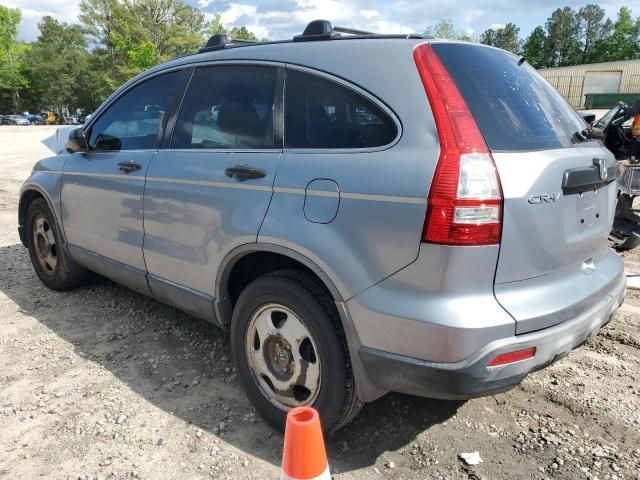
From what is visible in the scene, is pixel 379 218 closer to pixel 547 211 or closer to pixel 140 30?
pixel 547 211

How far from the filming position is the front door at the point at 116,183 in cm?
349

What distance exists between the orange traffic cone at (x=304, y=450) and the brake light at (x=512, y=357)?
730 mm

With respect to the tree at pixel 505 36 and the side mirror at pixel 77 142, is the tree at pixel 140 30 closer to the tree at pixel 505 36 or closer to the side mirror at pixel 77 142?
the side mirror at pixel 77 142

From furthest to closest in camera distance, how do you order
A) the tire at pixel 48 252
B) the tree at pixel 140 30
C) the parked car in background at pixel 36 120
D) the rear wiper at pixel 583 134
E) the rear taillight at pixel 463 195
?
the parked car in background at pixel 36 120, the tree at pixel 140 30, the tire at pixel 48 252, the rear wiper at pixel 583 134, the rear taillight at pixel 463 195

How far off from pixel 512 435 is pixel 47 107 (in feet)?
282

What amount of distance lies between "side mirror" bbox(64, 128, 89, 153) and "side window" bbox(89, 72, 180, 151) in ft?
0.20

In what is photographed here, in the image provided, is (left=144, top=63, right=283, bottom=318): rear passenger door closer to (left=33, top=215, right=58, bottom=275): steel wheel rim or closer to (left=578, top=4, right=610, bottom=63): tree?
(left=33, top=215, right=58, bottom=275): steel wheel rim

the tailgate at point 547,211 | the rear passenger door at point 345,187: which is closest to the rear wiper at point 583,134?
the tailgate at point 547,211

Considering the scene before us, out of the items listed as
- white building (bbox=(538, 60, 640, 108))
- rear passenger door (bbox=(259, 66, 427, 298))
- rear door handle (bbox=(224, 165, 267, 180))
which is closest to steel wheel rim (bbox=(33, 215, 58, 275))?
rear door handle (bbox=(224, 165, 267, 180))

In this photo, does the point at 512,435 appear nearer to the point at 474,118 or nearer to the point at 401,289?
the point at 401,289

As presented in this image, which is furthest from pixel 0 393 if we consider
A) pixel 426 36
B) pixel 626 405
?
pixel 626 405

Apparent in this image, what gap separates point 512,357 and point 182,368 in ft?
7.28

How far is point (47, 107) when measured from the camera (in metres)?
75.9

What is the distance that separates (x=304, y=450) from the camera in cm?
186
